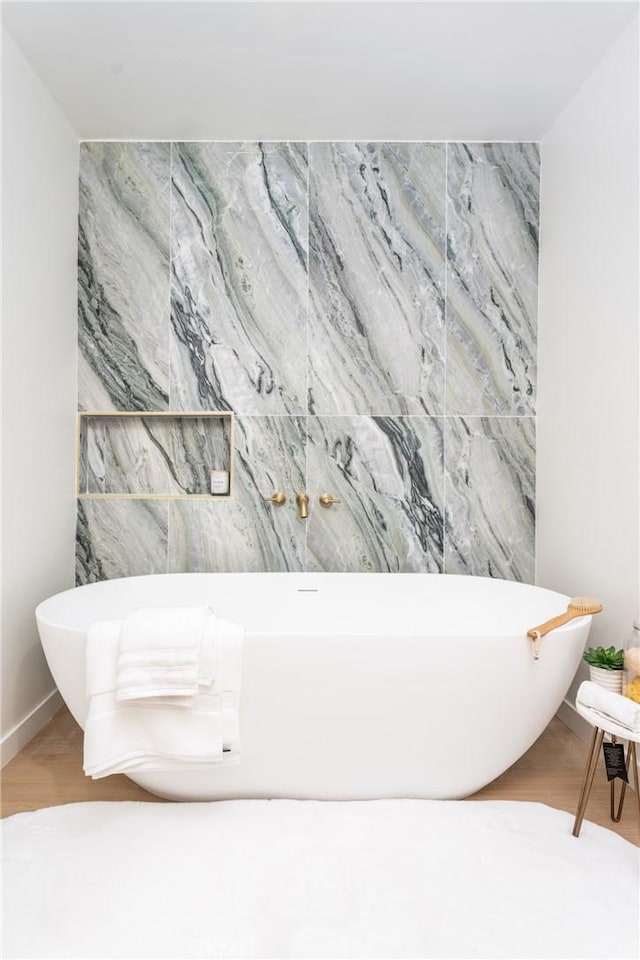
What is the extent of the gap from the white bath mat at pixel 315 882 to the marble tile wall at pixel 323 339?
1322mm

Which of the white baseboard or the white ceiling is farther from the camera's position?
the white baseboard

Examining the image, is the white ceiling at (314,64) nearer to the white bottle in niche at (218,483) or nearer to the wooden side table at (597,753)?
the white bottle in niche at (218,483)

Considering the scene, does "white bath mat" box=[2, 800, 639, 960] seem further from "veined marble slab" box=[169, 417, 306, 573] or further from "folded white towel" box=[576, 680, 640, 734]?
"veined marble slab" box=[169, 417, 306, 573]

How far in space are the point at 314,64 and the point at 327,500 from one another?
178 cm

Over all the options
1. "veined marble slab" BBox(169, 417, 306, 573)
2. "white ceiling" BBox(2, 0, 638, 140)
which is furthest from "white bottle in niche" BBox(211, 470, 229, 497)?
"white ceiling" BBox(2, 0, 638, 140)

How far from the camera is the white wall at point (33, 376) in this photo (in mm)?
2385

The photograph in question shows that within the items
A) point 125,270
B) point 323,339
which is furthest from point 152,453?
point 323,339

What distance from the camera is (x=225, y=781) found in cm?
196

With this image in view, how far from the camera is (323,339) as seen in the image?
10.0 feet

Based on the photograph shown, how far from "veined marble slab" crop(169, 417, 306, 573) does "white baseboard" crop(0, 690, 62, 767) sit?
76 cm

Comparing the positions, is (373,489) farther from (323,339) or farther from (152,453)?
(152,453)

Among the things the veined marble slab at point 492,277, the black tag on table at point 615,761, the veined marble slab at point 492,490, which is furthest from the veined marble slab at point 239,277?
the black tag on table at point 615,761

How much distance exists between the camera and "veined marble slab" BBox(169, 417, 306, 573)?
3066 millimetres

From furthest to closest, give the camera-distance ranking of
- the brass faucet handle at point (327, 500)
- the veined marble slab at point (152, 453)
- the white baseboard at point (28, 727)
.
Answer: the veined marble slab at point (152, 453)
the brass faucet handle at point (327, 500)
the white baseboard at point (28, 727)
